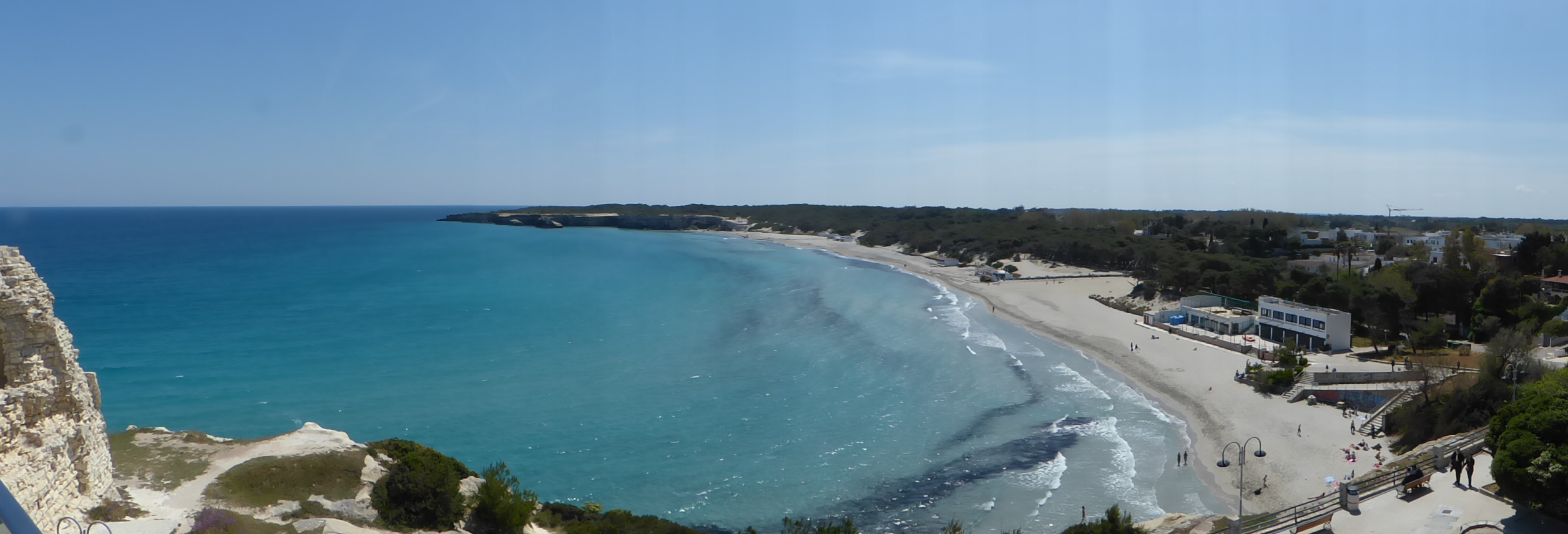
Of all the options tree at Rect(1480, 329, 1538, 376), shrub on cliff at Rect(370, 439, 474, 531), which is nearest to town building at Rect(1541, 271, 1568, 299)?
tree at Rect(1480, 329, 1538, 376)

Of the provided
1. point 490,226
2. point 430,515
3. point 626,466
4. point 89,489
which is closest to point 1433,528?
point 430,515

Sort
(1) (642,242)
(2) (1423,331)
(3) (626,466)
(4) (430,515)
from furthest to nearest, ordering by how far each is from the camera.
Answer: (1) (642,242)
(2) (1423,331)
(3) (626,466)
(4) (430,515)

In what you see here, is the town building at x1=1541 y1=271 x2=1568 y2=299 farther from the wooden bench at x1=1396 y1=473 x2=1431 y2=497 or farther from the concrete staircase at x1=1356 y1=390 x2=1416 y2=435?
the wooden bench at x1=1396 y1=473 x2=1431 y2=497

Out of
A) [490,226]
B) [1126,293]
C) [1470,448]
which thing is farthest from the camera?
[490,226]

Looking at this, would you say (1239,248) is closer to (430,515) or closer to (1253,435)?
(1253,435)

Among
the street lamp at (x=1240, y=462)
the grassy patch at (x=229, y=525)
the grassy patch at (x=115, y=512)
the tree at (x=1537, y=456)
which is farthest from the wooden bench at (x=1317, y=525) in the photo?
the grassy patch at (x=115, y=512)

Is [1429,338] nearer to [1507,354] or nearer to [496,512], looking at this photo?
[1507,354]

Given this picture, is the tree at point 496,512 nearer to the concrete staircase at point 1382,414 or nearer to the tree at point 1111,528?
the tree at point 1111,528
